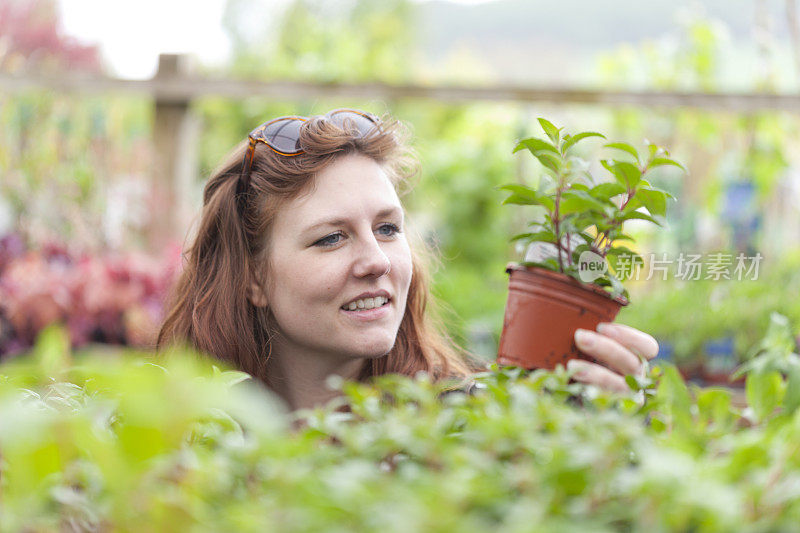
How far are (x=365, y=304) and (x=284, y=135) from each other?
460 millimetres

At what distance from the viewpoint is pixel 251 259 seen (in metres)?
1.87

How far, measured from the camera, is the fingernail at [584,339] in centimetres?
126

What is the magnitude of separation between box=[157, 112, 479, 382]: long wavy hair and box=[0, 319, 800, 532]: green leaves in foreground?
1.11m

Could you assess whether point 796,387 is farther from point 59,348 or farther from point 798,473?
point 59,348

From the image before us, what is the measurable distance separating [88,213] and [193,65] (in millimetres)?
1079

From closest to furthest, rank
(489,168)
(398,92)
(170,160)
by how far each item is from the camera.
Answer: (398,92) → (170,160) → (489,168)

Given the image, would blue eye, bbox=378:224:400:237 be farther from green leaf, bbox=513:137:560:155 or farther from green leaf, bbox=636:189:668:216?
green leaf, bbox=636:189:668:216

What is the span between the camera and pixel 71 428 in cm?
54

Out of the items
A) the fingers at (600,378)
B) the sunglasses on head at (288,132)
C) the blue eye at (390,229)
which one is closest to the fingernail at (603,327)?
the fingers at (600,378)

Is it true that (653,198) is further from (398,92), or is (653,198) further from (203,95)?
(203,95)

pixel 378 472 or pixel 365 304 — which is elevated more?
pixel 378 472

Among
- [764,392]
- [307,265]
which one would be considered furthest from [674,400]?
[307,265]

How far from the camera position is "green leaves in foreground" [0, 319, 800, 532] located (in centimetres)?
48

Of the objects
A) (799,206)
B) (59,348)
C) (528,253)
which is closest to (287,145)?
(528,253)
